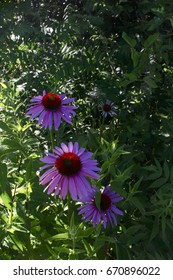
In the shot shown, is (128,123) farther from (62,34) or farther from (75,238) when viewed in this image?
(75,238)

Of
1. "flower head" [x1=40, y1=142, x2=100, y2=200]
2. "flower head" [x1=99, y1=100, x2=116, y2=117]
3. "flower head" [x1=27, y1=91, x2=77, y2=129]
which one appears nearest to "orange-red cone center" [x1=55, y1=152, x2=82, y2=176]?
"flower head" [x1=40, y1=142, x2=100, y2=200]

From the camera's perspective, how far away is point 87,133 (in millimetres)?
1728

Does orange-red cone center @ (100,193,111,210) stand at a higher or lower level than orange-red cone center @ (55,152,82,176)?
lower

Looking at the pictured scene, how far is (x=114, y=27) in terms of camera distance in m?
2.12

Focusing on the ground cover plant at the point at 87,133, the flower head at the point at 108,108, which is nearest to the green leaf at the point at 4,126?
the ground cover plant at the point at 87,133

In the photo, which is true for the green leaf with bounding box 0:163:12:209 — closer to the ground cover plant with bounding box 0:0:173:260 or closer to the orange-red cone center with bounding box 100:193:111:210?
the ground cover plant with bounding box 0:0:173:260

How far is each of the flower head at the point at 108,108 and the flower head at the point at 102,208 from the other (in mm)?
858

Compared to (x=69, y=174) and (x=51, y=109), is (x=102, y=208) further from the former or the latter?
(x=51, y=109)

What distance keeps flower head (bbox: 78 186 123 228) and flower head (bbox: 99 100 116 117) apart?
86 cm

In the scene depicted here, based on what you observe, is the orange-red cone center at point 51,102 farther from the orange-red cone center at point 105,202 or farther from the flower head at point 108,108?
the flower head at point 108,108

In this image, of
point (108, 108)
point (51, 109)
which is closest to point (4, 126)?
point (51, 109)

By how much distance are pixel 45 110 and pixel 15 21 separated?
808 mm

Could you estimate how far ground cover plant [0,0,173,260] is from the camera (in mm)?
1156
